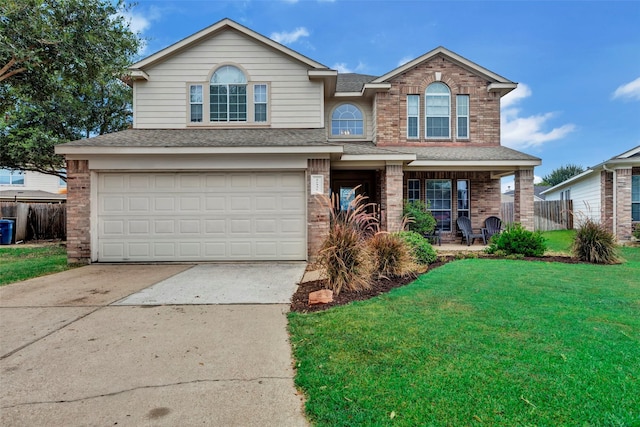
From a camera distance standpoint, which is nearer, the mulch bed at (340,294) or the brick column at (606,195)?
the mulch bed at (340,294)

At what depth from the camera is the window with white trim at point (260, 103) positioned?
35.2 ft

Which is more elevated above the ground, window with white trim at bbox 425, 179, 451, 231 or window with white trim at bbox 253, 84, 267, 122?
window with white trim at bbox 253, 84, 267, 122

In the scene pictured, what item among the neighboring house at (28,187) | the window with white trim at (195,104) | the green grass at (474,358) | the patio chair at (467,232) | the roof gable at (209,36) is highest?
the roof gable at (209,36)

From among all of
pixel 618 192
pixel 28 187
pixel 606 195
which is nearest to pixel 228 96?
pixel 618 192

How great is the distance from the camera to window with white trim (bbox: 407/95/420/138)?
13.2 meters

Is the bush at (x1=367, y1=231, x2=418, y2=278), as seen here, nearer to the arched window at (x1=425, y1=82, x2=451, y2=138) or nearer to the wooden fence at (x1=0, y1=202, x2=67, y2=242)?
the arched window at (x1=425, y1=82, x2=451, y2=138)

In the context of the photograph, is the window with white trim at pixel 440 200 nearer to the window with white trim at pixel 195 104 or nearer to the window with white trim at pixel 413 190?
the window with white trim at pixel 413 190

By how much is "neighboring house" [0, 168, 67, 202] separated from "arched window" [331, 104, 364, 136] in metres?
18.0

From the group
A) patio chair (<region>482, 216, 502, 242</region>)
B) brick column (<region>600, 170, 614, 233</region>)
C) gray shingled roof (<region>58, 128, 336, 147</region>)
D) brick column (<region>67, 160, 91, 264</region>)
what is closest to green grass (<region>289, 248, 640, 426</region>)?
gray shingled roof (<region>58, 128, 336, 147</region>)

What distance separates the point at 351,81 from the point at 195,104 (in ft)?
22.4

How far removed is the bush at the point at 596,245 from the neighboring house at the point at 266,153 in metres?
3.38

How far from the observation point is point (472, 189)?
44.5 ft

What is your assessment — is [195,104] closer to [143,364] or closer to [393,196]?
[393,196]

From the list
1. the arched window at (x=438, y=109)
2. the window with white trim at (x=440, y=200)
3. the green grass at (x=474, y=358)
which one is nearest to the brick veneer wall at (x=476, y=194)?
the window with white trim at (x=440, y=200)
